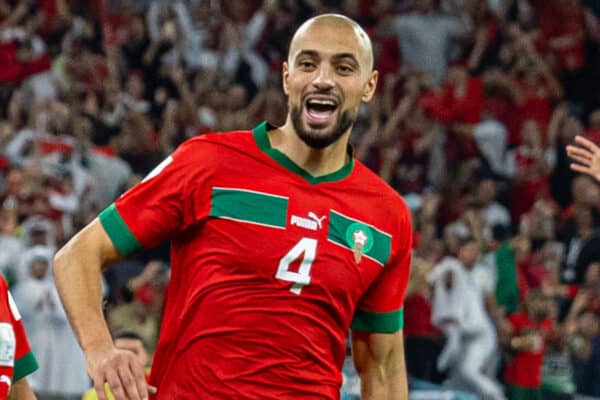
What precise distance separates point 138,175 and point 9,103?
1.66m

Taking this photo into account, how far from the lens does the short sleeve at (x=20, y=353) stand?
15.8 ft

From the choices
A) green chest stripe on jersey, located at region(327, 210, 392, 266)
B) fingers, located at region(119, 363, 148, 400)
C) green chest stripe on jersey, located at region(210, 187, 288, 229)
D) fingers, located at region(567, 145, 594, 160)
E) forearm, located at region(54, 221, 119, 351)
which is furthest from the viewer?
fingers, located at region(567, 145, 594, 160)

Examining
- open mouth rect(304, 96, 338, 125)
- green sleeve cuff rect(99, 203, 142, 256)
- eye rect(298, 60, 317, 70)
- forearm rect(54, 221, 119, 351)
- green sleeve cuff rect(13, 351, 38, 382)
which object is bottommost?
green sleeve cuff rect(13, 351, 38, 382)

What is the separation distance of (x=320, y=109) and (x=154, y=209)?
0.62 m

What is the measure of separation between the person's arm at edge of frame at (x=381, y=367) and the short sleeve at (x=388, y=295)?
6 cm

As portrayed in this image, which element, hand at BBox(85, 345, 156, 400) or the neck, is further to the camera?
the neck

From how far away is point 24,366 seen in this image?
4828 mm

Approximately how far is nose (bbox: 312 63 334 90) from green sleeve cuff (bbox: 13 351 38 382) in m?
1.42

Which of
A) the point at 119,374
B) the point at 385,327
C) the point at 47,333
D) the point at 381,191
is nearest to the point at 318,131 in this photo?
the point at 381,191

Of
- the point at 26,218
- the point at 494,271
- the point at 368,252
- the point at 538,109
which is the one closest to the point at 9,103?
the point at 26,218

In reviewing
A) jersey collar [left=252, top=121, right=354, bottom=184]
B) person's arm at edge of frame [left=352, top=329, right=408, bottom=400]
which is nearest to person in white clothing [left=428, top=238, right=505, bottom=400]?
person's arm at edge of frame [left=352, top=329, right=408, bottom=400]

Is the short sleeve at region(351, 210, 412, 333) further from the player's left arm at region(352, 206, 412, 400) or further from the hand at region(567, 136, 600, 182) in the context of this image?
the hand at region(567, 136, 600, 182)

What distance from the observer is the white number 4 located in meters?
4.34

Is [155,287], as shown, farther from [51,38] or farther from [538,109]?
[538,109]
